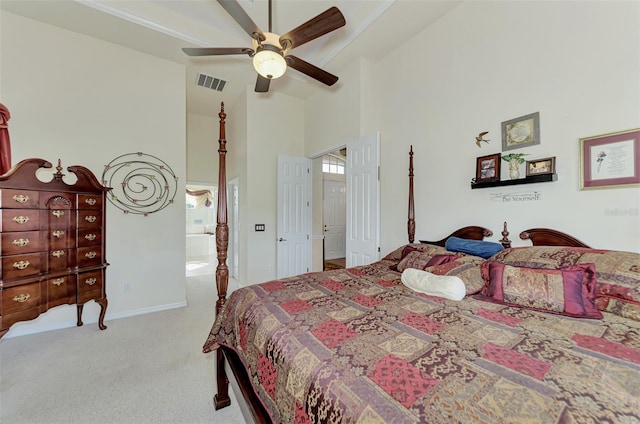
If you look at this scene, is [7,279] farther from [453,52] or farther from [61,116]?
[453,52]

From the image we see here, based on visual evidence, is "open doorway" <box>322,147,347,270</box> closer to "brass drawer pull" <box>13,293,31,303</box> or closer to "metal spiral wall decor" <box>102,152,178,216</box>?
"metal spiral wall decor" <box>102,152,178,216</box>

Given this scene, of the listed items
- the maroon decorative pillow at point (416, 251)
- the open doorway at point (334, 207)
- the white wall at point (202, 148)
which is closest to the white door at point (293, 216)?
the white wall at point (202, 148)

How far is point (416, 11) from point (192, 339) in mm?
4195

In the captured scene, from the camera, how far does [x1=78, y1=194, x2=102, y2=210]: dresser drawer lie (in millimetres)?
2814

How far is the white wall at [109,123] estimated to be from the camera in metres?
2.88

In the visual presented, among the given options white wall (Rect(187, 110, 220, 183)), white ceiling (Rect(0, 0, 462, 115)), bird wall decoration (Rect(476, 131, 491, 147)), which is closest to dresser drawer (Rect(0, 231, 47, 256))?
white ceiling (Rect(0, 0, 462, 115))

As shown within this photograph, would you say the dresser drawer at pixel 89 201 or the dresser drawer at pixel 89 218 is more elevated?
the dresser drawer at pixel 89 201

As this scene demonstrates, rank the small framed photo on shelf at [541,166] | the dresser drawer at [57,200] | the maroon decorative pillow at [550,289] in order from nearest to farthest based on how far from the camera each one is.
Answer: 1. the maroon decorative pillow at [550,289]
2. the small framed photo on shelf at [541,166]
3. the dresser drawer at [57,200]

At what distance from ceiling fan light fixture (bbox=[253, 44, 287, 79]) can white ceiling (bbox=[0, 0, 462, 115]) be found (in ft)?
3.99

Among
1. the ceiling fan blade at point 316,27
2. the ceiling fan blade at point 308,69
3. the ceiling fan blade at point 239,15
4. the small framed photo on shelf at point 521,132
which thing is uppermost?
the ceiling fan blade at point 239,15

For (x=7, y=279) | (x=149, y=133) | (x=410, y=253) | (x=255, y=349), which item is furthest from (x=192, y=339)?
(x=149, y=133)

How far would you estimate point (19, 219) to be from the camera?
2.33 meters

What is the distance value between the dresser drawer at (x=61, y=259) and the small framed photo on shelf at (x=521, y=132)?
4.40 meters

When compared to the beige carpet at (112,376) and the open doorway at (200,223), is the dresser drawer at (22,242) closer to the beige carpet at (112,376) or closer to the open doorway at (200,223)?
the beige carpet at (112,376)
